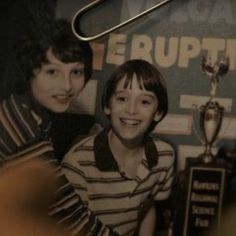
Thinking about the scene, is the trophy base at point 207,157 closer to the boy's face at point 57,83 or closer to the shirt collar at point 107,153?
the shirt collar at point 107,153

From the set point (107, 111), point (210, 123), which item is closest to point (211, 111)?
point (210, 123)

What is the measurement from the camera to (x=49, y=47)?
1.74 feet

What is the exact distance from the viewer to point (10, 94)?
53 centimetres

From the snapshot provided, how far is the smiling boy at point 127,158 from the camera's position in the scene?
0.51m

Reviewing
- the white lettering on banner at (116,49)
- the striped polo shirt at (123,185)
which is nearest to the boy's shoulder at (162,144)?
the striped polo shirt at (123,185)

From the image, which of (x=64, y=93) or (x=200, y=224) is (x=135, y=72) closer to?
(x=64, y=93)

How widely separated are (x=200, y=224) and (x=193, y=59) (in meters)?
0.19

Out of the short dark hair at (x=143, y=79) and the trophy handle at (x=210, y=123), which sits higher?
the short dark hair at (x=143, y=79)

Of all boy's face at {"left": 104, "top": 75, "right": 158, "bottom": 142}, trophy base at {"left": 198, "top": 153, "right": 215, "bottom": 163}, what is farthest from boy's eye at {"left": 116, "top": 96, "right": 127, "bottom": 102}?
trophy base at {"left": 198, "top": 153, "right": 215, "bottom": 163}

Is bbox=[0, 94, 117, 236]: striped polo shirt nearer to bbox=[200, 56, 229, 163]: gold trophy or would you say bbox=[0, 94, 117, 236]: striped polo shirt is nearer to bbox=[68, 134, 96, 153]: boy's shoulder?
bbox=[68, 134, 96, 153]: boy's shoulder

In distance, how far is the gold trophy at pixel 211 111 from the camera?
50 cm

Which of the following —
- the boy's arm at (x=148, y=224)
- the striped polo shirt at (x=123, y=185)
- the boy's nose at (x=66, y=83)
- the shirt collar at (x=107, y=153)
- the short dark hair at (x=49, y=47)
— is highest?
the short dark hair at (x=49, y=47)

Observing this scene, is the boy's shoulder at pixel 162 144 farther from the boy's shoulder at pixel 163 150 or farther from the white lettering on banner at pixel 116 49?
the white lettering on banner at pixel 116 49

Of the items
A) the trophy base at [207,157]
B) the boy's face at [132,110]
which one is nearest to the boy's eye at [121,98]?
the boy's face at [132,110]
